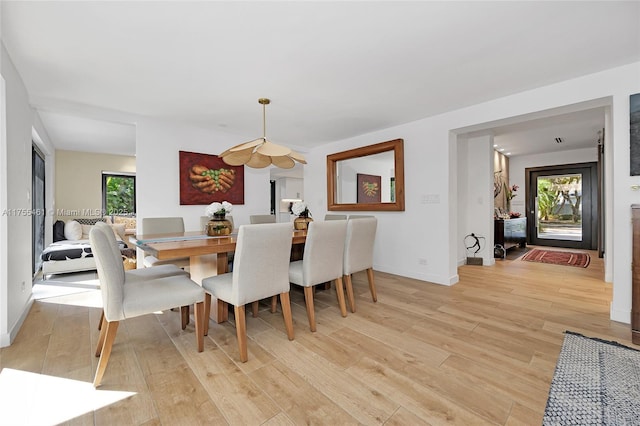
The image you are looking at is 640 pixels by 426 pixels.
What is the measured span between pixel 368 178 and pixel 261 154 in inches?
87.1

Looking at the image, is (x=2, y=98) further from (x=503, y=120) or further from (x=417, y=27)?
(x=503, y=120)

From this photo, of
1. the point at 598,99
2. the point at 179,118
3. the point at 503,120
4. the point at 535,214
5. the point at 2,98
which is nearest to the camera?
the point at 2,98

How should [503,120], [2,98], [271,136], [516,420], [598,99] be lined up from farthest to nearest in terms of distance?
[271,136]
[503,120]
[598,99]
[2,98]
[516,420]

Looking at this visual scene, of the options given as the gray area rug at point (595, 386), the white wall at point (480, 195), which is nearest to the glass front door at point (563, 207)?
the white wall at point (480, 195)

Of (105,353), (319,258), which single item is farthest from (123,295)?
(319,258)

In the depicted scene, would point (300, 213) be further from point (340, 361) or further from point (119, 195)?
point (119, 195)

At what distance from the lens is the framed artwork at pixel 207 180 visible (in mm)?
3975

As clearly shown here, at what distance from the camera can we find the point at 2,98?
6.66ft

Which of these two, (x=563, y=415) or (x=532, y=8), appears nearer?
(x=563, y=415)

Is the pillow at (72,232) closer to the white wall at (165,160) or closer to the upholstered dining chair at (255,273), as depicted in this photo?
the white wall at (165,160)

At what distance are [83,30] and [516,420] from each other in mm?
3394

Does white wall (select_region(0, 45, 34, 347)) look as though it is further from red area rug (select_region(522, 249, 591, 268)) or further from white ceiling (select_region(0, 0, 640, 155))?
red area rug (select_region(522, 249, 591, 268))

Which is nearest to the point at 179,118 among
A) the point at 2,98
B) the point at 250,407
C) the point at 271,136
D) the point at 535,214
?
the point at 271,136

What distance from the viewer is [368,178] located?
14.7 feet
